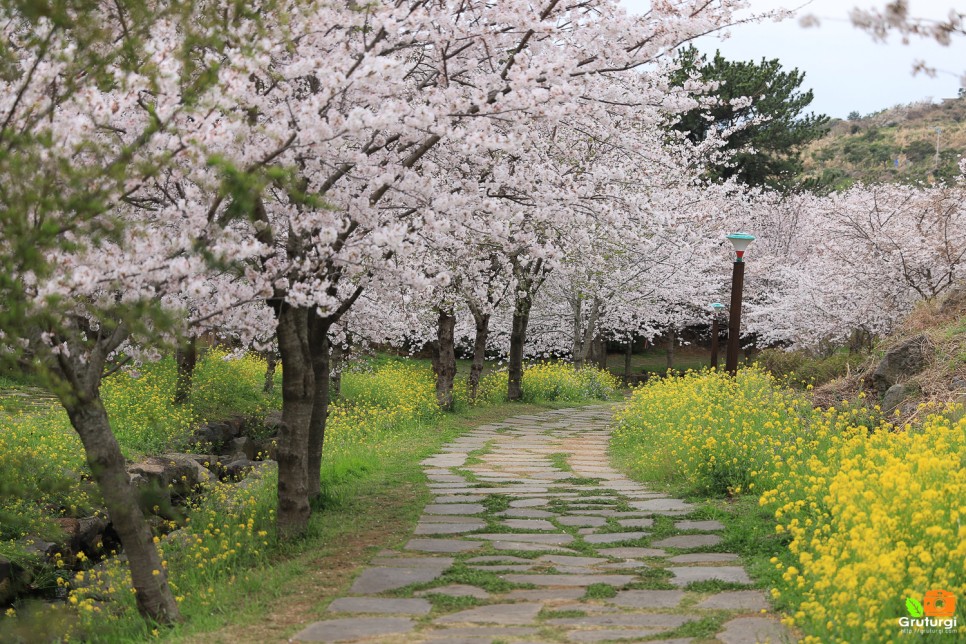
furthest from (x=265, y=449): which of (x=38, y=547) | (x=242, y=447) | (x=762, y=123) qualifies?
(x=762, y=123)

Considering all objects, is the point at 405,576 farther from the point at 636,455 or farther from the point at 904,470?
the point at 636,455

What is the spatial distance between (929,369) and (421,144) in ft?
22.2

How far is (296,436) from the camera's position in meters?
6.81

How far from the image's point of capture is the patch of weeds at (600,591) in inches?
204

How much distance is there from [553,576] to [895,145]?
59.1 m

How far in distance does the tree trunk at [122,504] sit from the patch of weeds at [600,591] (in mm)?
2448

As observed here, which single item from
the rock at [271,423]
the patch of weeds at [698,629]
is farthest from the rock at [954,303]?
the rock at [271,423]

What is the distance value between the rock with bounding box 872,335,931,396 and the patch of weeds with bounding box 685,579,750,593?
6.24m

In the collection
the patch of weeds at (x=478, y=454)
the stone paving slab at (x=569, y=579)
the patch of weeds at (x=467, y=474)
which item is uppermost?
the stone paving slab at (x=569, y=579)

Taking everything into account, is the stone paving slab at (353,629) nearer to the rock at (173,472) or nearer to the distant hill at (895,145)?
the rock at (173,472)

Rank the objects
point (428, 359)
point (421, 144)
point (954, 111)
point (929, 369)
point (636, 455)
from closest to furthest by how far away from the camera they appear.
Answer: point (421, 144)
point (929, 369)
point (636, 455)
point (428, 359)
point (954, 111)

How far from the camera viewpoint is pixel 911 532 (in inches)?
174

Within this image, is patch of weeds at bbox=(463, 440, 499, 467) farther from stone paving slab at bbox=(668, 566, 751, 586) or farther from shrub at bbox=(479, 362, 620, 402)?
shrub at bbox=(479, 362, 620, 402)

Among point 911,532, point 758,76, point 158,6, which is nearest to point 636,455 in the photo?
point 911,532
